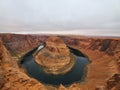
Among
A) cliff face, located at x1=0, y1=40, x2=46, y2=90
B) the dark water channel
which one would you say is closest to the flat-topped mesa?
the dark water channel

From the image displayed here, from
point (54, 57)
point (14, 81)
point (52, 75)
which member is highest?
point (54, 57)

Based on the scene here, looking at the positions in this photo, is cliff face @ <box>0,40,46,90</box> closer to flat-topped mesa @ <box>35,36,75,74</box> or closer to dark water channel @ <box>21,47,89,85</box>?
dark water channel @ <box>21,47,89,85</box>

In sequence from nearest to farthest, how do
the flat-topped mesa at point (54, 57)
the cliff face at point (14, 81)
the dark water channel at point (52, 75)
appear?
the cliff face at point (14, 81) → the dark water channel at point (52, 75) → the flat-topped mesa at point (54, 57)

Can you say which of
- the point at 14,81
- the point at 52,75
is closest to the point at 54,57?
the point at 52,75

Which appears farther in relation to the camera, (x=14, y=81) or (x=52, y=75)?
(x=52, y=75)

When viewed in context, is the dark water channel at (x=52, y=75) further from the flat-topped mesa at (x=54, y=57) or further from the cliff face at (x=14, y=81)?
the cliff face at (x=14, y=81)

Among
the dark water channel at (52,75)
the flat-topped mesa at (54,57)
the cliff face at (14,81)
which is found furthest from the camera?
the flat-topped mesa at (54,57)

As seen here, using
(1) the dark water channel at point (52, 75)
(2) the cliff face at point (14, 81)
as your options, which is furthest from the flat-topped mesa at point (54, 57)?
(2) the cliff face at point (14, 81)

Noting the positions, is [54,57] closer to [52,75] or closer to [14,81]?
[52,75]

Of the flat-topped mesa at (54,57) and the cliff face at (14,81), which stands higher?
the flat-topped mesa at (54,57)
